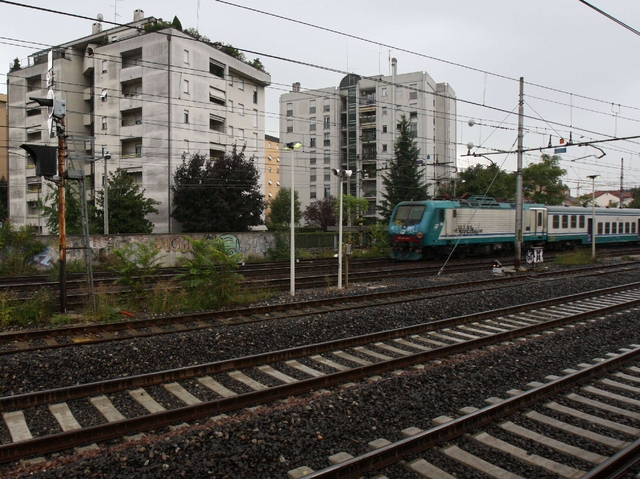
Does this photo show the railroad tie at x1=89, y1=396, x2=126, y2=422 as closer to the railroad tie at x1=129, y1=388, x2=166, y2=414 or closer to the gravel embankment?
the railroad tie at x1=129, y1=388, x2=166, y2=414

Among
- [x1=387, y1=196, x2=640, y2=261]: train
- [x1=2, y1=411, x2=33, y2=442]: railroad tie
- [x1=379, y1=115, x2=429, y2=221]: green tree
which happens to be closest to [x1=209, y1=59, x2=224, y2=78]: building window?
[x1=379, y1=115, x2=429, y2=221]: green tree

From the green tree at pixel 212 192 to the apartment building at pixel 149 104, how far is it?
1.99 m

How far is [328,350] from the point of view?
802 centimetres

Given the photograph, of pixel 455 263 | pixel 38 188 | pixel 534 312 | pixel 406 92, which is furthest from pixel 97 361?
pixel 406 92

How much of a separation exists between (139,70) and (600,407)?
1464 inches

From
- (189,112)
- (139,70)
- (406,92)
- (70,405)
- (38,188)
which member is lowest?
(70,405)

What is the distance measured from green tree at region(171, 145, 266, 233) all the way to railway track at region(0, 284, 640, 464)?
2486 cm

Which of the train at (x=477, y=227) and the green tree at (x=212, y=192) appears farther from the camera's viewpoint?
the green tree at (x=212, y=192)

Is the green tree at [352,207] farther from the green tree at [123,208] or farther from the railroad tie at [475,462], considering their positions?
the railroad tie at [475,462]

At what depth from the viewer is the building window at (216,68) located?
3833 centimetres

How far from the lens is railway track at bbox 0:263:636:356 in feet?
28.0

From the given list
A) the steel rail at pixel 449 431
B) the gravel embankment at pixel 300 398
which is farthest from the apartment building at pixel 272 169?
the steel rail at pixel 449 431

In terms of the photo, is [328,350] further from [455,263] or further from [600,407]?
[455,263]

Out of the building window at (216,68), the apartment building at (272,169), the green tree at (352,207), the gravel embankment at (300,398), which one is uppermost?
the building window at (216,68)
